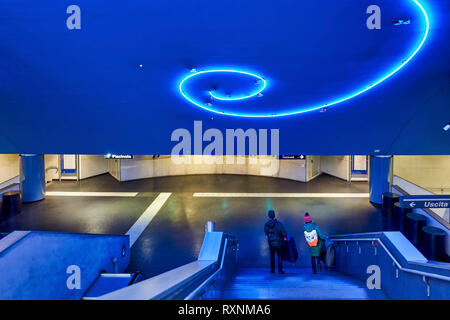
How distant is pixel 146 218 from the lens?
980 cm

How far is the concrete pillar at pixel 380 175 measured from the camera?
10.9m

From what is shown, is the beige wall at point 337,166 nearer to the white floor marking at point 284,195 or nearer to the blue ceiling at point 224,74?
the white floor marking at point 284,195

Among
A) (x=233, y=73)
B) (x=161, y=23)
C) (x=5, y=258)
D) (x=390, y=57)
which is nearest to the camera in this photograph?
(x=5, y=258)

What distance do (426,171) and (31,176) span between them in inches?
→ 751

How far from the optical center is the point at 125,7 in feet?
12.2

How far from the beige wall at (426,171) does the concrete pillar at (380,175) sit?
3.89m

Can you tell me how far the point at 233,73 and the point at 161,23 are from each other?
1947 mm


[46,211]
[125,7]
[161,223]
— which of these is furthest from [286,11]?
[46,211]

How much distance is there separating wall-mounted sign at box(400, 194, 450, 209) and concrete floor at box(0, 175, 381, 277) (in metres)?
3.20

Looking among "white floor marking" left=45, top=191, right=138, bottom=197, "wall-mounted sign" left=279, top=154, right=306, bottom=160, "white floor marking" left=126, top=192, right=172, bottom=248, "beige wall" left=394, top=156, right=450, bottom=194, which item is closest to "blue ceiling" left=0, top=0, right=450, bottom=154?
"white floor marking" left=126, top=192, right=172, bottom=248

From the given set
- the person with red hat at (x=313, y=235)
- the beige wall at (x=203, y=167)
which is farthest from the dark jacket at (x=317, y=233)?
the beige wall at (x=203, y=167)

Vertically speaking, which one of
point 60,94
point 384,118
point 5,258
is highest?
point 60,94

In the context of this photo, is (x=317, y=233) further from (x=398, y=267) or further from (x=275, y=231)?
(x=398, y=267)
